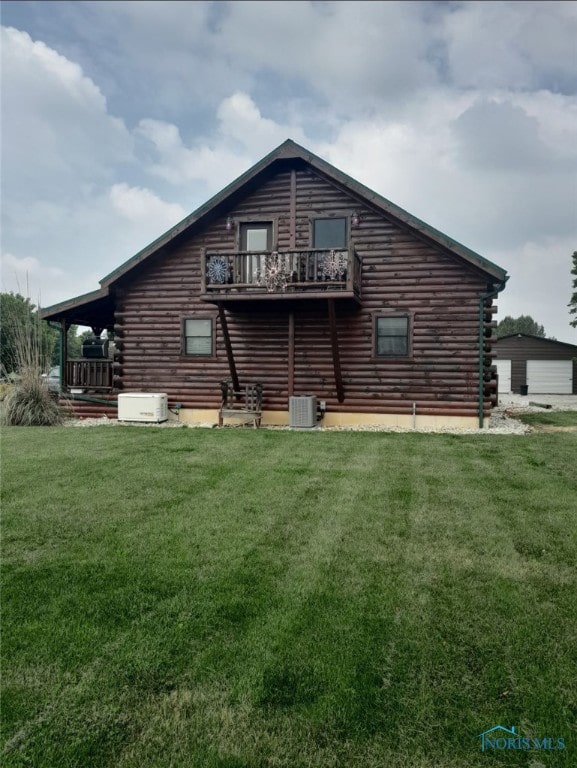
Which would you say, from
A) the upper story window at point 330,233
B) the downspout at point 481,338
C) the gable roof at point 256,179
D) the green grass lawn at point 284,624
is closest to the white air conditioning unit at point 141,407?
the gable roof at point 256,179

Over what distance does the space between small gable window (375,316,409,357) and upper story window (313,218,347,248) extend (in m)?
2.49

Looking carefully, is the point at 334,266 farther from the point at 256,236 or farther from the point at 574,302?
the point at 574,302

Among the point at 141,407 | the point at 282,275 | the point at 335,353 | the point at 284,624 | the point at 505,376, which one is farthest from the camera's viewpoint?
the point at 505,376

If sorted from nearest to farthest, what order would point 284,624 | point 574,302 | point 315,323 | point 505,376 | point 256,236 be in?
point 284,624, point 315,323, point 256,236, point 574,302, point 505,376

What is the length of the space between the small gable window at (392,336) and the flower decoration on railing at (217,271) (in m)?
4.32

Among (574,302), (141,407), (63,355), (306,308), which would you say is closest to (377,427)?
(306,308)

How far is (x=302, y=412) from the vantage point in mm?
12133

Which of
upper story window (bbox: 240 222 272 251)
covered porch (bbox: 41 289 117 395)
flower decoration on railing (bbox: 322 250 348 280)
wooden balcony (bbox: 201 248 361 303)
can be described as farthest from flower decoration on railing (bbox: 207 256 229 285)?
covered porch (bbox: 41 289 117 395)

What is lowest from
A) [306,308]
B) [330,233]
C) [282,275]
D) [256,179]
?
[306,308]

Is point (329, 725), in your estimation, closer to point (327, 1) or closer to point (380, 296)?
point (327, 1)

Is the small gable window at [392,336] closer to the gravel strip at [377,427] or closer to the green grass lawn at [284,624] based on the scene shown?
the gravel strip at [377,427]

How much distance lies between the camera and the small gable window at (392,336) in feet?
41.5

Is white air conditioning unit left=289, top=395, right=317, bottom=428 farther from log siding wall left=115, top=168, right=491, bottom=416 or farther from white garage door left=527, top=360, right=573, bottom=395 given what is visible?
white garage door left=527, top=360, right=573, bottom=395

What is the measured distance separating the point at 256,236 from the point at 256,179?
1.57 m
